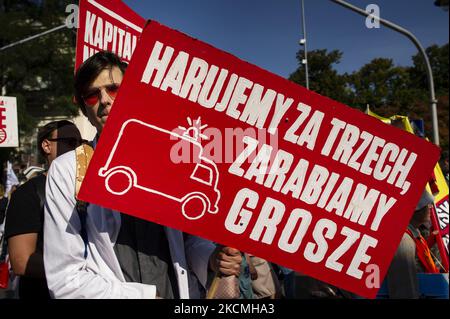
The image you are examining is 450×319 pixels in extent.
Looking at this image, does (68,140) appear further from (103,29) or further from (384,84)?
(384,84)

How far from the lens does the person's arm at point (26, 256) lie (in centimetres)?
233

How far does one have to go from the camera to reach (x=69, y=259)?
4.80 ft

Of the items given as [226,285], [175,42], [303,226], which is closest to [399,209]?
[303,226]

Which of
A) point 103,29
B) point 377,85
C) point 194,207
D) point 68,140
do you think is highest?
point 377,85

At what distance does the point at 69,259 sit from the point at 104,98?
61 centimetres

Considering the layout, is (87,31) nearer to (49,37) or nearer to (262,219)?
(262,219)

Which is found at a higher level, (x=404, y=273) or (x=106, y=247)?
(x=106, y=247)

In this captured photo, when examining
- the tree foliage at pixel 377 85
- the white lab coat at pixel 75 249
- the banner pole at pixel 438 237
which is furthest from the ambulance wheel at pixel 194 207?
the tree foliage at pixel 377 85

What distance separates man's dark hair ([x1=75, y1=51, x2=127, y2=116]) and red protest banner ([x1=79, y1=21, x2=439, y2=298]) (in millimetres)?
262

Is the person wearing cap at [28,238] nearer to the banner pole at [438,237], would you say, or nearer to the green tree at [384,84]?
the banner pole at [438,237]

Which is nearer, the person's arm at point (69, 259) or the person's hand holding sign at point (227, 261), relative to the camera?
the person's arm at point (69, 259)

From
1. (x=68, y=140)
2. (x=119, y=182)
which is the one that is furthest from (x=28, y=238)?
(x=119, y=182)

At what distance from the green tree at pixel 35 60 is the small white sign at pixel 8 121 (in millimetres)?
19565

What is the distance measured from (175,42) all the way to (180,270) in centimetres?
82
